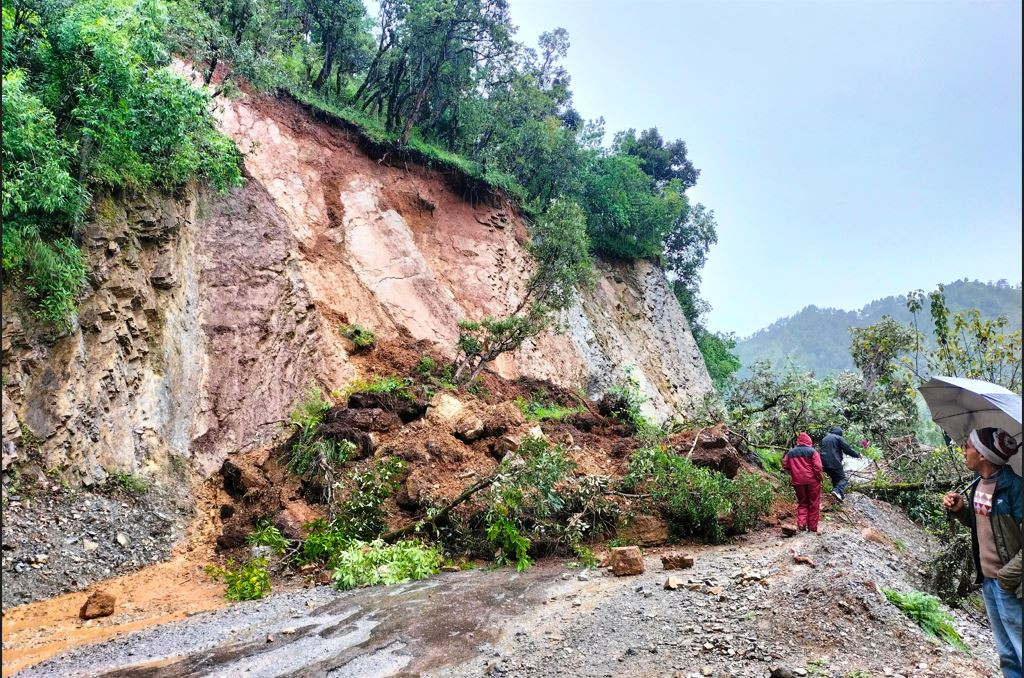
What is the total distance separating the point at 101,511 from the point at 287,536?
247cm

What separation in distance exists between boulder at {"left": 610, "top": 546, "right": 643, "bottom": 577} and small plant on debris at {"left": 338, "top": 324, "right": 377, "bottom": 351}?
8.56 metres

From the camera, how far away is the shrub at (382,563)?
23.9ft

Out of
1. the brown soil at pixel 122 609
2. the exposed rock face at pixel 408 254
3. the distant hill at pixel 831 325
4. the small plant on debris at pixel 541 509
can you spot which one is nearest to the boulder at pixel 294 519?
the brown soil at pixel 122 609

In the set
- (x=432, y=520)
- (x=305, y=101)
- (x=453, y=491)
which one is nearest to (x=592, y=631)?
(x=432, y=520)

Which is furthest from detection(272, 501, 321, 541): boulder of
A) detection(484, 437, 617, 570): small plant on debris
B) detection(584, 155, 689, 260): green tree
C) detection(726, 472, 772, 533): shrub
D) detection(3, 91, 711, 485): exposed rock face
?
detection(584, 155, 689, 260): green tree

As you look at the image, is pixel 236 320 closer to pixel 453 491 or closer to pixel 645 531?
pixel 453 491

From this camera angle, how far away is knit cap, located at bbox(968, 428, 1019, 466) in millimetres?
3408

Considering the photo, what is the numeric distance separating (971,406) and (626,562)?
419 centimetres

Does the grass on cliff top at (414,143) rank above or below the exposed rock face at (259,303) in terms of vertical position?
above

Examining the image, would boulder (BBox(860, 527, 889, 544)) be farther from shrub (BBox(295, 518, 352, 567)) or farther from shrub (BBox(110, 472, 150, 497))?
shrub (BBox(110, 472, 150, 497))

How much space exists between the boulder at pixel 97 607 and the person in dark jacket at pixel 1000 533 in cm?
761

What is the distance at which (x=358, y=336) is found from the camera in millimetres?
13758

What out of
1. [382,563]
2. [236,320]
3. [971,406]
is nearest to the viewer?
[971,406]

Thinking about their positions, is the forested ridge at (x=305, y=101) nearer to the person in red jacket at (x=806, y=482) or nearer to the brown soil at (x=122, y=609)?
the brown soil at (x=122, y=609)
